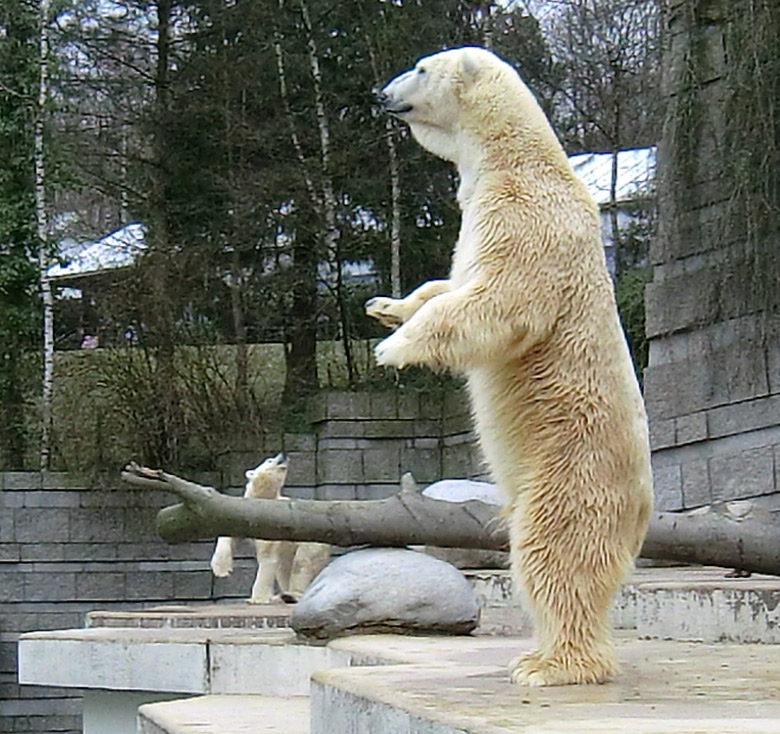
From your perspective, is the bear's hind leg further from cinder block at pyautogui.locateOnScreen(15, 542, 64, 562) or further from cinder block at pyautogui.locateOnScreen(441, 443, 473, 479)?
cinder block at pyautogui.locateOnScreen(15, 542, 64, 562)

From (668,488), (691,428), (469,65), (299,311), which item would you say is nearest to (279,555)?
(668,488)

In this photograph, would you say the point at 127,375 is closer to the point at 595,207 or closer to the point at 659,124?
the point at 659,124

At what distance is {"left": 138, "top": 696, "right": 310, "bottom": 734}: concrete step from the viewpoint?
404 cm

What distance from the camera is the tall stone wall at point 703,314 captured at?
7.54 m

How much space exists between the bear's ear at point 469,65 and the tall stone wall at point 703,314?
4935mm

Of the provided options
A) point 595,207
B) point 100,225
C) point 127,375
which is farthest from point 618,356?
point 100,225

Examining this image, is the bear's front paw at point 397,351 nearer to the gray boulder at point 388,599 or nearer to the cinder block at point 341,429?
the gray boulder at point 388,599

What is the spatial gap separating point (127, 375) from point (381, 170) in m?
2.81

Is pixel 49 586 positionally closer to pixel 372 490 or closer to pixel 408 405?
pixel 372 490

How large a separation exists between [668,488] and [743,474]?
51cm

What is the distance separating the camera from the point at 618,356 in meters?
2.72

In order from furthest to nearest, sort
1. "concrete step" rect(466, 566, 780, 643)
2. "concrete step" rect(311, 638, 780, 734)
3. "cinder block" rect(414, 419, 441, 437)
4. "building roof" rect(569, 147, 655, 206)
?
"building roof" rect(569, 147, 655, 206)
"cinder block" rect(414, 419, 441, 437)
"concrete step" rect(466, 566, 780, 643)
"concrete step" rect(311, 638, 780, 734)

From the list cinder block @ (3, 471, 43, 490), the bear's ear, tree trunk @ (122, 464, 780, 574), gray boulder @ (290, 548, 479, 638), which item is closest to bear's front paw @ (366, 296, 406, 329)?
the bear's ear

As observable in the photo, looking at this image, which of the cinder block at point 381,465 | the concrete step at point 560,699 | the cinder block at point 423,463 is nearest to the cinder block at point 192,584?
the cinder block at point 381,465
